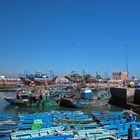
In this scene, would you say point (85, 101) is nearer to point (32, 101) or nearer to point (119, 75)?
point (32, 101)

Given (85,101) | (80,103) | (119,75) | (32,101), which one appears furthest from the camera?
(119,75)

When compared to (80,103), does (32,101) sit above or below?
above

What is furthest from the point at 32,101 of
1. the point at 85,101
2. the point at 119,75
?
the point at 119,75

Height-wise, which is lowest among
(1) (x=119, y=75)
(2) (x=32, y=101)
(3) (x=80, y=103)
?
(3) (x=80, y=103)

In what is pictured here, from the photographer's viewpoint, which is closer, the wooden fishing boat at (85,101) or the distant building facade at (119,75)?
the wooden fishing boat at (85,101)

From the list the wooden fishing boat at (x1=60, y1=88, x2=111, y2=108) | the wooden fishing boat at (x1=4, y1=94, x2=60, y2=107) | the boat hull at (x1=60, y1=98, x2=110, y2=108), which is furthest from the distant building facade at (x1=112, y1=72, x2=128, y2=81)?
the wooden fishing boat at (x1=4, y1=94, x2=60, y2=107)

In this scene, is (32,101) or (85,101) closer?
(85,101)

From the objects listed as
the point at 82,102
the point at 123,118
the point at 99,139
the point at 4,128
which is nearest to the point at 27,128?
the point at 4,128

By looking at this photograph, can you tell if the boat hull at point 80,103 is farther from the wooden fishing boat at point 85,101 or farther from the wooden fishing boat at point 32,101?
the wooden fishing boat at point 32,101

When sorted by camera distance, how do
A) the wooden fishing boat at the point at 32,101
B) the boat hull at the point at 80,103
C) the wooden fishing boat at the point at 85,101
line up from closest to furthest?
the boat hull at the point at 80,103
the wooden fishing boat at the point at 85,101
the wooden fishing boat at the point at 32,101

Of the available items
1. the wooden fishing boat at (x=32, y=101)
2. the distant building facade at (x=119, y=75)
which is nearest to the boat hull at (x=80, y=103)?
the wooden fishing boat at (x=32, y=101)

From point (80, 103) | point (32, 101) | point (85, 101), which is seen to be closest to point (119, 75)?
point (85, 101)

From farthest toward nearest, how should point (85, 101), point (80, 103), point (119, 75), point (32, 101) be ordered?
point (119, 75)
point (32, 101)
point (85, 101)
point (80, 103)

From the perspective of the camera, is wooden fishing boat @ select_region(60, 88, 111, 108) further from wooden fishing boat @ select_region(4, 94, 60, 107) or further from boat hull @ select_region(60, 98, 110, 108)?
wooden fishing boat @ select_region(4, 94, 60, 107)
